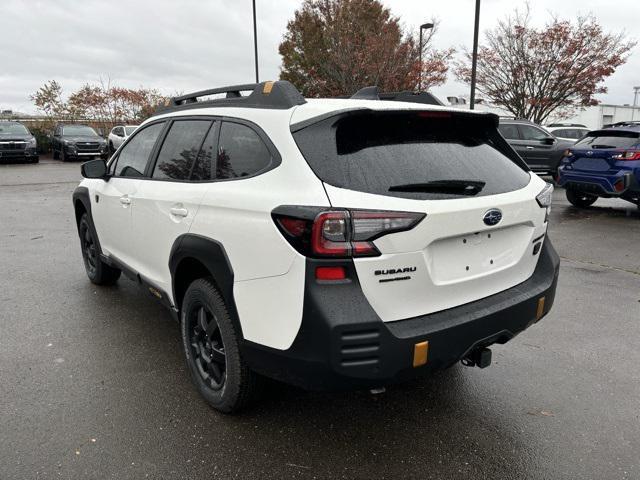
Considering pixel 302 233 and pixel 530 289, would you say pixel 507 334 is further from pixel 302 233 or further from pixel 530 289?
pixel 302 233

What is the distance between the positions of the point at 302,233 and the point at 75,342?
2.57 metres

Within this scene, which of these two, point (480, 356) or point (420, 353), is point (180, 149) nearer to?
point (420, 353)

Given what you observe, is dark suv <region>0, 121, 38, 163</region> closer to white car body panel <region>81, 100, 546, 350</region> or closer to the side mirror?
the side mirror

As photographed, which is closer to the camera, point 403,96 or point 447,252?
point 447,252

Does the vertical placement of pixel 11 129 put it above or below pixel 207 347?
above

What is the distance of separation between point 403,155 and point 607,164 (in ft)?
26.8

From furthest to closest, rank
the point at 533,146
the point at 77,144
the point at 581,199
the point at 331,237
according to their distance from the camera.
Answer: the point at 77,144, the point at 533,146, the point at 581,199, the point at 331,237

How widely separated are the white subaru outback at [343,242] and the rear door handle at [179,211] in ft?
0.08

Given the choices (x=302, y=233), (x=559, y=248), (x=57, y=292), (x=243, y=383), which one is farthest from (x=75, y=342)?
(x=559, y=248)

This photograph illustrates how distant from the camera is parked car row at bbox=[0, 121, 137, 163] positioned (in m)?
20.8

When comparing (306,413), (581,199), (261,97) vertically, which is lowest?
(306,413)

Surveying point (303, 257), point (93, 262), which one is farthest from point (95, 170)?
point (303, 257)

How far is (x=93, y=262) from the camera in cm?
513

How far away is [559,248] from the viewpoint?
7016 millimetres
